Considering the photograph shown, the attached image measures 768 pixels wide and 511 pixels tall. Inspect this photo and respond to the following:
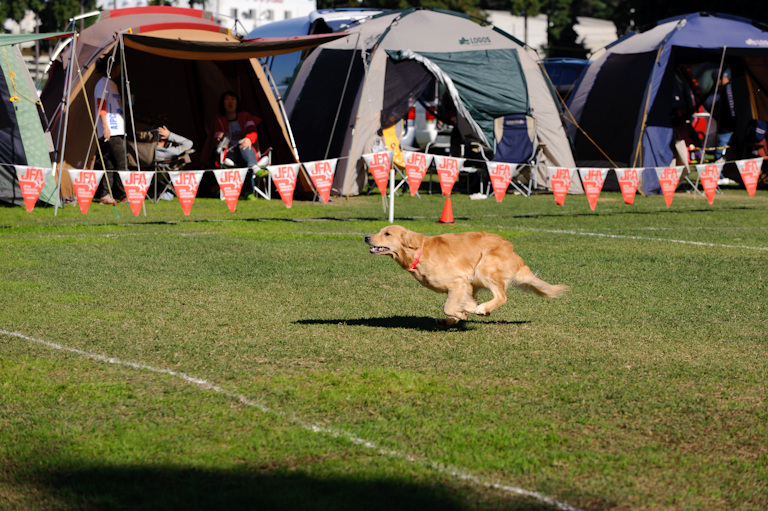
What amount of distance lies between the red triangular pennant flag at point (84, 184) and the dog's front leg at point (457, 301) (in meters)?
6.86

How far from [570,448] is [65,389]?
2822 millimetres

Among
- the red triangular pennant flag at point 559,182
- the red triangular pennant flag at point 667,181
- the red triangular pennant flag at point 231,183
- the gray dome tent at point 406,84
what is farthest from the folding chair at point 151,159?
the red triangular pennant flag at point 667,181

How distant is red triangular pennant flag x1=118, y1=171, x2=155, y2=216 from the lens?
36.9 feet

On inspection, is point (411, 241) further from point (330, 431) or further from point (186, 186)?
point (186, 186)

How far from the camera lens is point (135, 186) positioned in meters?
11.3

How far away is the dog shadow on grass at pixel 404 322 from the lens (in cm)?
632

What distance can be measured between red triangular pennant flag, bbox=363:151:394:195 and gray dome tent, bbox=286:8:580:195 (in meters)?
2.47

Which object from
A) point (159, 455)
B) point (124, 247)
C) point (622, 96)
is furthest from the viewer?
point (622, 96)

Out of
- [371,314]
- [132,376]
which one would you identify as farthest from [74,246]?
[132,376]

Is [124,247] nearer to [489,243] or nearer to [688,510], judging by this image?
[489,243]

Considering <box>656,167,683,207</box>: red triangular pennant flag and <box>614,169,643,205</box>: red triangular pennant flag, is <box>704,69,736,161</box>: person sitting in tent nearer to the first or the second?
<box>656,167,683,207</box>: red triangular pennant flag

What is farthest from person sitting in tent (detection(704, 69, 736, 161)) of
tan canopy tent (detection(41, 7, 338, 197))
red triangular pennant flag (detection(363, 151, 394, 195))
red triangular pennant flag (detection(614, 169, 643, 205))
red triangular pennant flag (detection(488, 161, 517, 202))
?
tan canopy tent (detection(41, 7, 338, 197))

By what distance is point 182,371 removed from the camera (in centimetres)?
496

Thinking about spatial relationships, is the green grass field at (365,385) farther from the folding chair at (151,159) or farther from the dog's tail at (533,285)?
the folding chair at (151,159)
